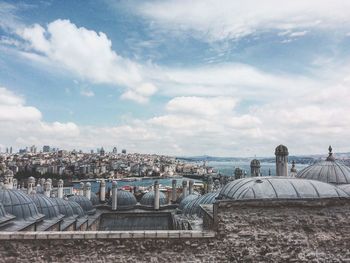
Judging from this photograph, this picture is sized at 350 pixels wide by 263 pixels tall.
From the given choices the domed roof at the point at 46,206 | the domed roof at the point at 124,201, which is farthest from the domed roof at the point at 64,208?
the domed roof at the point at 124,201

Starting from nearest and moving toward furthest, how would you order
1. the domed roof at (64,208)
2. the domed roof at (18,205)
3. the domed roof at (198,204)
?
the domed roof at (18,205), the domed roof at (198,204), the domed roof at (64,208)

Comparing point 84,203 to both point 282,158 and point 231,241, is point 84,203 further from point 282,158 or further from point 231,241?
point 231,241

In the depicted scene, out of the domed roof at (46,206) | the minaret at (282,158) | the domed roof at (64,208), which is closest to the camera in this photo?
the minaret at (282,158)

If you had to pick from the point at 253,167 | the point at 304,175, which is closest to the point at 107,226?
the point at 253,167

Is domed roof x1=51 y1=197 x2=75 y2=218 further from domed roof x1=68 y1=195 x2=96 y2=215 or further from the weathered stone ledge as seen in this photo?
the weathered stone ledge

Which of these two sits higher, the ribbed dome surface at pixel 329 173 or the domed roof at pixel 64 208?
the ribbed dome surface at pixel 329 173

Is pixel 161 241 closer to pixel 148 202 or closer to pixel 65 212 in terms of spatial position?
pixel 65 212

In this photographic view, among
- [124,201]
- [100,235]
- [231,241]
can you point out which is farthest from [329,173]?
[124,201]

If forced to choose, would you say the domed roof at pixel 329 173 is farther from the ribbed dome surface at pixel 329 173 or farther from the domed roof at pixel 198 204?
the domed roof at pixel 198 204
